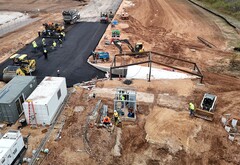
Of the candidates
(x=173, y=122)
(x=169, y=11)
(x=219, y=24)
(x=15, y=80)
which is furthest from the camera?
(x=169, y=11)

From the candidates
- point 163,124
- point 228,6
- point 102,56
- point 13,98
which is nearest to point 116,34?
point 102,56

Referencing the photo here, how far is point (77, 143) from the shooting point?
63.8 feet

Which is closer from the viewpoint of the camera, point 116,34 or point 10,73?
point 10,73

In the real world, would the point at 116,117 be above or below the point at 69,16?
below

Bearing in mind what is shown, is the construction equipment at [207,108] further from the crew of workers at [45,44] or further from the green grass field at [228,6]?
the green grass field at [228,6]

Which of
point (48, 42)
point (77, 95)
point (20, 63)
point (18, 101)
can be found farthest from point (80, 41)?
point (18, 101)

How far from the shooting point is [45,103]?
20.6 metres

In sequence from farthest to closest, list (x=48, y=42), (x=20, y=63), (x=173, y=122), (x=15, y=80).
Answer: (x=48, y=42) < (x=20, y=63) < (x=15, y=80) < (x=173, y=122)

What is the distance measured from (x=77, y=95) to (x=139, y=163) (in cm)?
1034

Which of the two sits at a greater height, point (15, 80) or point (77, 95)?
point (15, 80)

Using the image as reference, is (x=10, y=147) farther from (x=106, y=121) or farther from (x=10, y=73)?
(x=10, y=73)

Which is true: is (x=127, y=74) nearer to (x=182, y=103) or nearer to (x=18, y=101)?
(x=182, y=103)

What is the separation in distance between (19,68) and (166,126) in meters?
16.7

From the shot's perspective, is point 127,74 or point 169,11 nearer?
point 127,74
